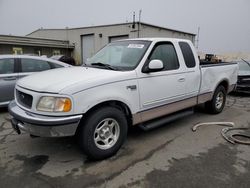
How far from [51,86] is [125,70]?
1172mm

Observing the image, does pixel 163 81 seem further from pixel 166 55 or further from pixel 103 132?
pixel 103 132

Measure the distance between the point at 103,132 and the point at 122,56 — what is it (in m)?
1.46

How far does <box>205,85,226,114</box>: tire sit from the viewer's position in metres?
5.39

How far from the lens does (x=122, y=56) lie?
3.80m

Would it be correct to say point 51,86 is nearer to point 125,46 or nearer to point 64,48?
point 125,46

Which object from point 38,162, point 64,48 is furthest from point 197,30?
point 38,162

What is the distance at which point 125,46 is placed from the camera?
4008mm

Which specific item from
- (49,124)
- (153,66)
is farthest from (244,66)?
(49,124)

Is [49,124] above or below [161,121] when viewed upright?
above

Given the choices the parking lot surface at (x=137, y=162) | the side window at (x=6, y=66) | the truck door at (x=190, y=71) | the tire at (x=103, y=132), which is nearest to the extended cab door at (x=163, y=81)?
the truck door at (x=190, y=71)

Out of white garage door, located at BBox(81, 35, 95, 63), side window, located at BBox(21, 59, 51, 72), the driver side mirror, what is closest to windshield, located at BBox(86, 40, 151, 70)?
the driver side mirror

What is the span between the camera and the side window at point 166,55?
3846 mm

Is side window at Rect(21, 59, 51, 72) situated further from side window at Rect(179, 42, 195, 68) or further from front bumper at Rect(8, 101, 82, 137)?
side window at Rect(179, 42, 195, 68)

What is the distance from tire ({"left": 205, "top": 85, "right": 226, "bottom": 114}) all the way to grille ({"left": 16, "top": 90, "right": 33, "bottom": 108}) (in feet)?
14.3
